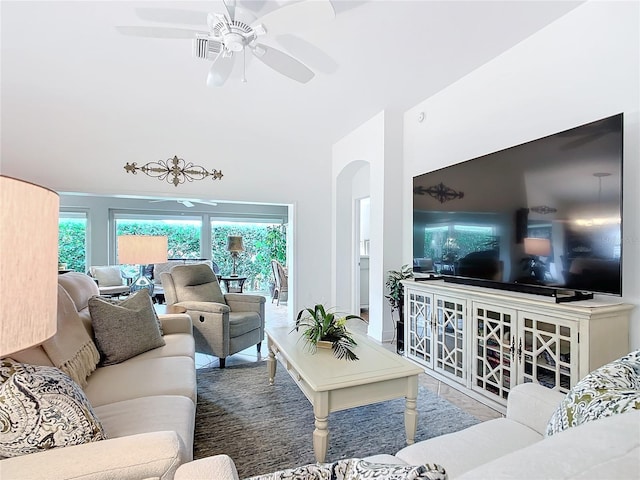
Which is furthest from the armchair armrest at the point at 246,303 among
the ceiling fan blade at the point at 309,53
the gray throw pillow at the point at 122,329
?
the ceiling fan blade at the point at 309,53

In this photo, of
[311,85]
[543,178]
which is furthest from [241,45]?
[543,178]

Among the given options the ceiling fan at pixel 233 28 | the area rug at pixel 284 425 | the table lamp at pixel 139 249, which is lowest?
the area rug at pixel 284 425

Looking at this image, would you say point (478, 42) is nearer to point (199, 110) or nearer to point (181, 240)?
point (199, 110)

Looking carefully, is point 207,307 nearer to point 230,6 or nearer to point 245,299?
point 245,299

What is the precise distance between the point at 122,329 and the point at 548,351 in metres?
2.66

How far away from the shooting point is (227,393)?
262 cm

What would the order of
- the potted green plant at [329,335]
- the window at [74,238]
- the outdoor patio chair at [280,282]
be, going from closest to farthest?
the potted green plant at [329,335] < the outdoor patio chair at [280,282] < the window at [74,238]

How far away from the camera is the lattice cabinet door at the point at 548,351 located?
192 cm

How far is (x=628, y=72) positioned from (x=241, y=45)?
243 cm

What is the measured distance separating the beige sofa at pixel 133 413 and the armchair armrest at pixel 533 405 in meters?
1.33

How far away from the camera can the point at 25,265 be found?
632 millimetres

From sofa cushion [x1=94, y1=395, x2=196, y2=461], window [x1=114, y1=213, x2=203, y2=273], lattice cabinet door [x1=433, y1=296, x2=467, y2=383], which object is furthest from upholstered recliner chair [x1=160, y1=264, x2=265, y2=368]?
window [x1=114, y1=213, x2=203, y2=273]

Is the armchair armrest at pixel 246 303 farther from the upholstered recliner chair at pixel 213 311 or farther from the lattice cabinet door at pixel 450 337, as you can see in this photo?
the lattice cabinet door at pixel 450 337

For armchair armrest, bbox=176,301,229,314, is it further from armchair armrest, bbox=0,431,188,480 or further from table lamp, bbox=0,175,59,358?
table lamp, bbox=0,175,59,358
